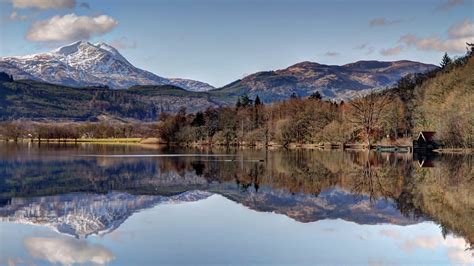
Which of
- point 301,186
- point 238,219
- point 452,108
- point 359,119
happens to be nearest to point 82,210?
point 238,219

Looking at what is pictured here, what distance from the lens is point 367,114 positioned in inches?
3750

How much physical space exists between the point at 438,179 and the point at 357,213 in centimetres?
1397

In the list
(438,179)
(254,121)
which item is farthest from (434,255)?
(254,121)

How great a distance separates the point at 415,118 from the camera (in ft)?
301

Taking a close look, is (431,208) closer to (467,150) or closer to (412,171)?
(412,171)

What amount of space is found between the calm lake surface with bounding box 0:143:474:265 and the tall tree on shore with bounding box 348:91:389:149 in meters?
56.2

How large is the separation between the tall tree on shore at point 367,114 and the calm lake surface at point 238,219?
184 ft

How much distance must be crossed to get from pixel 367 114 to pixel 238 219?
7579 centimetres

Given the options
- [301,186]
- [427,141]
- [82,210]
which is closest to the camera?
[82,210]

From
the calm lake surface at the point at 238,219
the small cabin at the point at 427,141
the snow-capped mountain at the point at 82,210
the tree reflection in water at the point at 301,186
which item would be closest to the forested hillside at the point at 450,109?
the small cabin at the point at 427,141

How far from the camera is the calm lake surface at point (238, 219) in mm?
15969

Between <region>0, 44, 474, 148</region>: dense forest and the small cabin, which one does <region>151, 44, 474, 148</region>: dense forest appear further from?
the small cabin

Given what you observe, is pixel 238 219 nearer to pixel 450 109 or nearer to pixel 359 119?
pixel 450 109

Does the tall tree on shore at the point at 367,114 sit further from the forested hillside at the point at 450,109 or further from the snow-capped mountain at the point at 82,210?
the snow-capped mountain at the point at 82,210
